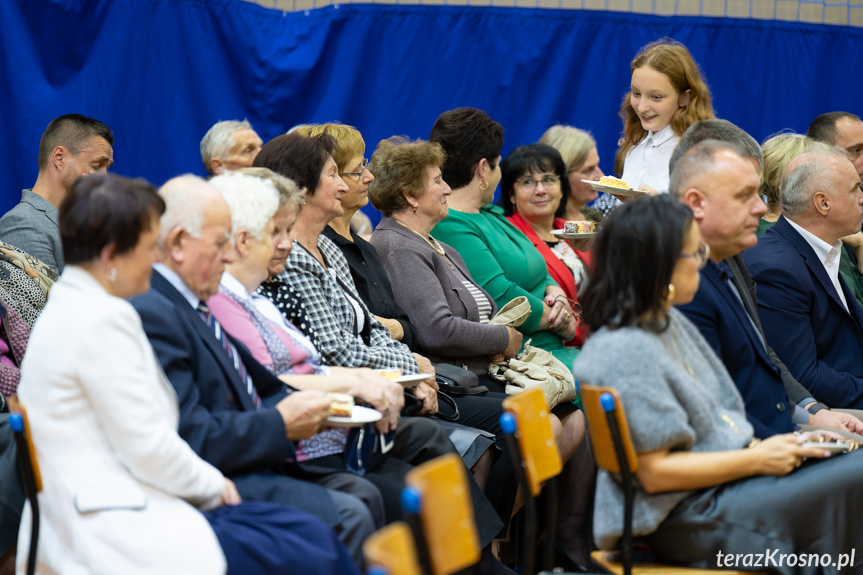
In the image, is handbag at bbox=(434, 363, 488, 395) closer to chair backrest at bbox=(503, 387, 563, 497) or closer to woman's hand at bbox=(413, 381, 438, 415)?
woman's hand at bbox=(413, 381, 438, 415)

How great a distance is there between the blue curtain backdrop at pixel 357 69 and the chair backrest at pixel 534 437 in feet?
10.8

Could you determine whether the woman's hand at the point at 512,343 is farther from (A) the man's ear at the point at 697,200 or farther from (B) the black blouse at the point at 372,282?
(A) the man's ear at the point at 697,200

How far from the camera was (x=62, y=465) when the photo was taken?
2025 millimetres

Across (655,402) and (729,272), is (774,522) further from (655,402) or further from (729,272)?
(729,272)

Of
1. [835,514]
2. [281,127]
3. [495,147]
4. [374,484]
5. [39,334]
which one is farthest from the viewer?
[281,127]

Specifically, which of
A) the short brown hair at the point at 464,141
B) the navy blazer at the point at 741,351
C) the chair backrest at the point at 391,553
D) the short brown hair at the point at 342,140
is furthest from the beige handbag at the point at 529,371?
the chair backrest at the point at 391,553

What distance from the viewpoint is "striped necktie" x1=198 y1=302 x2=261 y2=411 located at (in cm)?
254

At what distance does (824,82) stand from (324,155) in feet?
14.2

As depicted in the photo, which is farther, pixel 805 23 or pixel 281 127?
pixel 805 23

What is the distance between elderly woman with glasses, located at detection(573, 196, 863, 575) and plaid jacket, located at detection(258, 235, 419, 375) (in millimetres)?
1100

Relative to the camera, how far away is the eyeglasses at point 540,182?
489 cm

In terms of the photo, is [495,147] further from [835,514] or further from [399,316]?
[835,514]

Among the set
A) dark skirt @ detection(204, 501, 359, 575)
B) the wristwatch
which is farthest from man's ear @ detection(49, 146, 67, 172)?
the wristwatch

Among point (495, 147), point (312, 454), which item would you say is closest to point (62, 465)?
point (312, 454)
